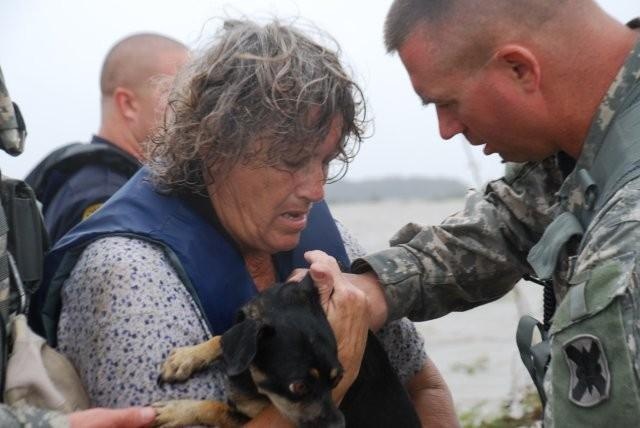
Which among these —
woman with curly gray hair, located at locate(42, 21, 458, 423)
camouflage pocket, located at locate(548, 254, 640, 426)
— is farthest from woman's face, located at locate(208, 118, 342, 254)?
camouflage pocket, located at locate(548, 254, 640, 426)

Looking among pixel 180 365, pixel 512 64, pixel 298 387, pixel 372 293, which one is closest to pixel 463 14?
pixel 512 64

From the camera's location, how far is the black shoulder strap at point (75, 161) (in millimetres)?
5023

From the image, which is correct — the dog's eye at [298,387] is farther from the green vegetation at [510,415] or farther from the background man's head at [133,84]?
the background man's head at [133,84]

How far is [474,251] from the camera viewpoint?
11.0 ft

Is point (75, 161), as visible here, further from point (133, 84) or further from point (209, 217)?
point (209, 217)

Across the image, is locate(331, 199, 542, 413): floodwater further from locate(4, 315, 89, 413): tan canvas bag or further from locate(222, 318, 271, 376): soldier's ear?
locate(4, 315, 89, 413): tan canvas bag

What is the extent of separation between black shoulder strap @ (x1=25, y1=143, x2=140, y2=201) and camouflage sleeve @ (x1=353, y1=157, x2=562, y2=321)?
2247 mm

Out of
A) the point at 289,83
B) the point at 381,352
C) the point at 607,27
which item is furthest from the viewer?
the point at 381,352

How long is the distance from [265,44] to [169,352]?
3.48ft

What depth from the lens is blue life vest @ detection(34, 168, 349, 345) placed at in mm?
2893

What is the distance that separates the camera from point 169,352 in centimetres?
270

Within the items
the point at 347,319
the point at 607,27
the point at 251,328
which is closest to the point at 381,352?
the point at 347,319

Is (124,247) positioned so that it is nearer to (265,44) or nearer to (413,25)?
(265,44)

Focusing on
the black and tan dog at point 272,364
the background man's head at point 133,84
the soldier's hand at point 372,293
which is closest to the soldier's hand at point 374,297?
the soldier's hand at point 372,293
